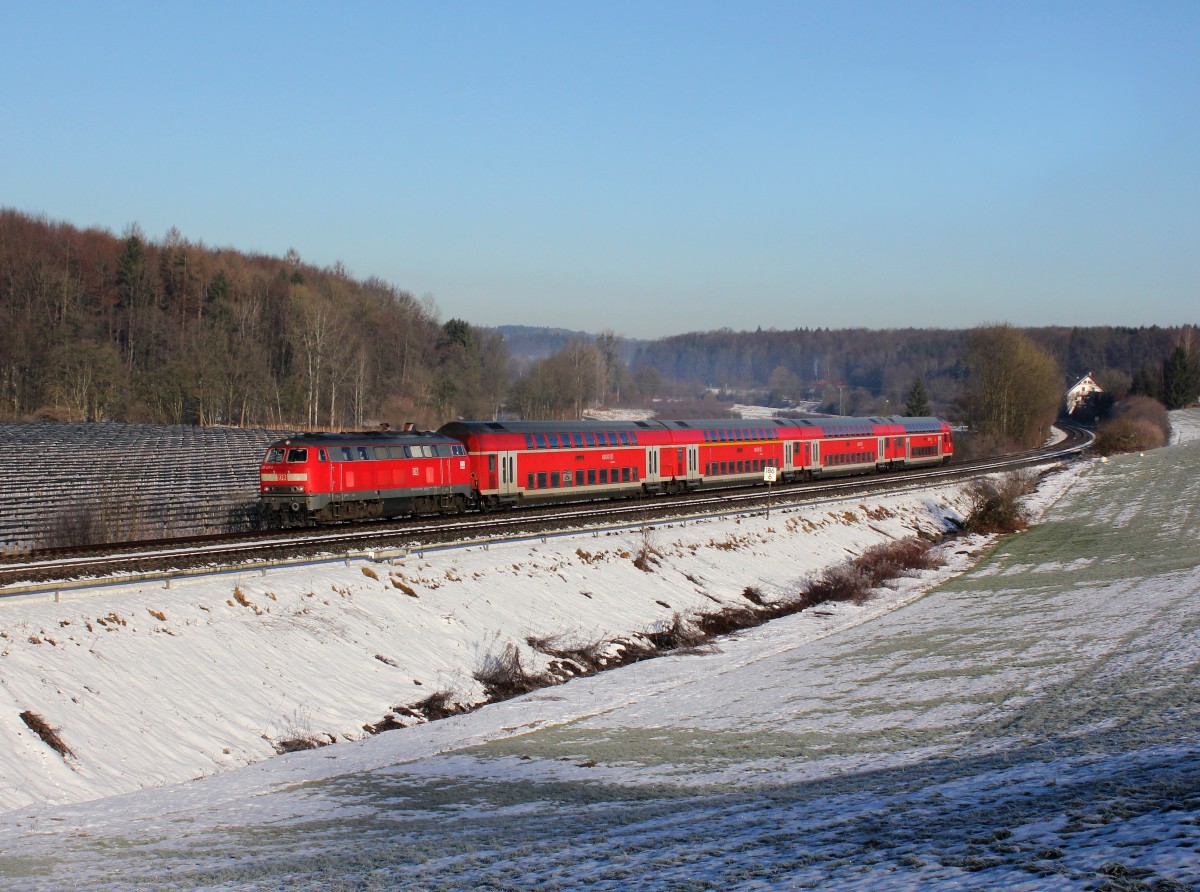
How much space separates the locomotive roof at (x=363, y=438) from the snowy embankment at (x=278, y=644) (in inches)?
277

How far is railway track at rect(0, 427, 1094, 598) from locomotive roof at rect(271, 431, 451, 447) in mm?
2802

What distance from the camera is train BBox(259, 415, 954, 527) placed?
33.2 m

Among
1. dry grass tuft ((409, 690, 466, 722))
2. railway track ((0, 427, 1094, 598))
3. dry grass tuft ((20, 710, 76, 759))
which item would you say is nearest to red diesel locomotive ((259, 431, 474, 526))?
railway track ((0, 427, 1094, 598))

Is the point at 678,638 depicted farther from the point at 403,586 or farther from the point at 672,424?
the point at 672,424

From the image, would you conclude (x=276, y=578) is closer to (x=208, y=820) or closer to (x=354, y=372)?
(x=208, y=820)

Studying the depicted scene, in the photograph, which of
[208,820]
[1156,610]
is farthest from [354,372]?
[208,820]

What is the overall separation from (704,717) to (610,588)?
1113 cm

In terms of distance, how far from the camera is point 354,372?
99375 mm

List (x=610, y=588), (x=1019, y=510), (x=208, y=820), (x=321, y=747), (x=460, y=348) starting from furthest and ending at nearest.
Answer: (x=460, y=348) < (x=1019, y=510) < (x=610, y=588) < (x=321, y=747) < (x=208, y=820)

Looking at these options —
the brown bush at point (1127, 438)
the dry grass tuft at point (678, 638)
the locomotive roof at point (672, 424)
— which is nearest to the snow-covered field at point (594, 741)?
the dry grass tuft at point (678, 638)

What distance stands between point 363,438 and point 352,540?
649 cm

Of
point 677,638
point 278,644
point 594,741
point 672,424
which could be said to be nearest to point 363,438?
point 677,638

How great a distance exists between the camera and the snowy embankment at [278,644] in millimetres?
16125

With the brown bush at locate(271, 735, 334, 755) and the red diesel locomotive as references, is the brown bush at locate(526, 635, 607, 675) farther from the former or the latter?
the red diesel locomotive
